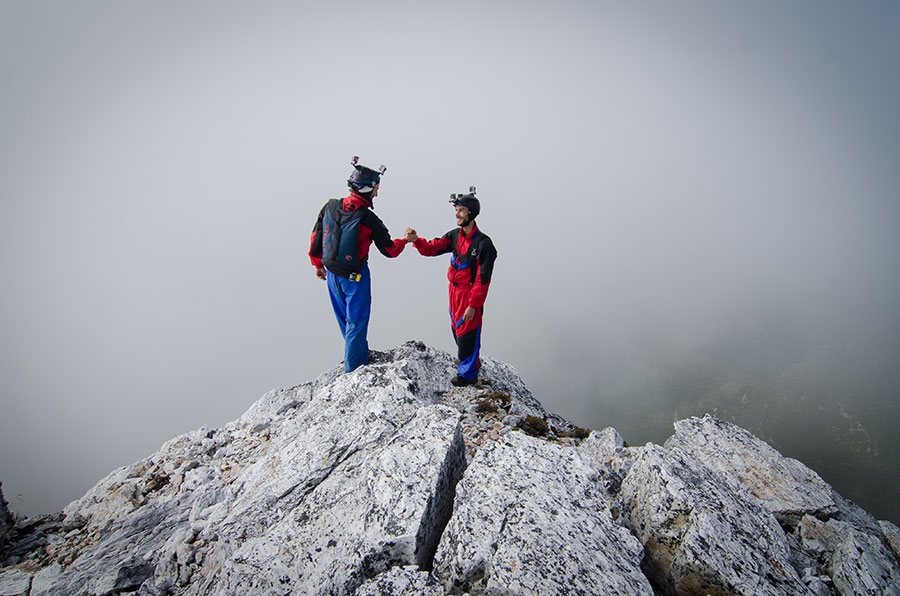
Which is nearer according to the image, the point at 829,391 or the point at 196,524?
the point at 196,524

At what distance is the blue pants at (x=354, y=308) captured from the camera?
10.7 m

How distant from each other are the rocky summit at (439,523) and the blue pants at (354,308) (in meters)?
2.77

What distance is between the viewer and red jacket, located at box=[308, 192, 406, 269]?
10414mm

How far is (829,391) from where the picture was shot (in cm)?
17750

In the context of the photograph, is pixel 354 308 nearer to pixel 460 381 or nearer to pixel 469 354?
pixel 469 354

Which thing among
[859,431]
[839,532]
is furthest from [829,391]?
[839,532]

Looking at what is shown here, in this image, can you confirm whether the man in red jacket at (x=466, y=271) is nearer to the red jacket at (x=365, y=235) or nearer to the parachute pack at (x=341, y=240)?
the red jacket at (x=365, y=235)

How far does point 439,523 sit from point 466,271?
267 inches

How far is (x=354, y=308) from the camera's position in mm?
10758

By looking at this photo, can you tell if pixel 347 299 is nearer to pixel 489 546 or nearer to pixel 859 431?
pixel 489 546

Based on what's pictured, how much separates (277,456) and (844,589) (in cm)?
804

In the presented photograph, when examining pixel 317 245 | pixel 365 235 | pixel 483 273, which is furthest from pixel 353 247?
pixel 483 273

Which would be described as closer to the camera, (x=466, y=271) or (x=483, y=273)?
(x=483, y=273)

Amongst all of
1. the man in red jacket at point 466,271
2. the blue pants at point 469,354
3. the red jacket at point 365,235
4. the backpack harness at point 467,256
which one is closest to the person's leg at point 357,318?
the red jacket at point 365,235
